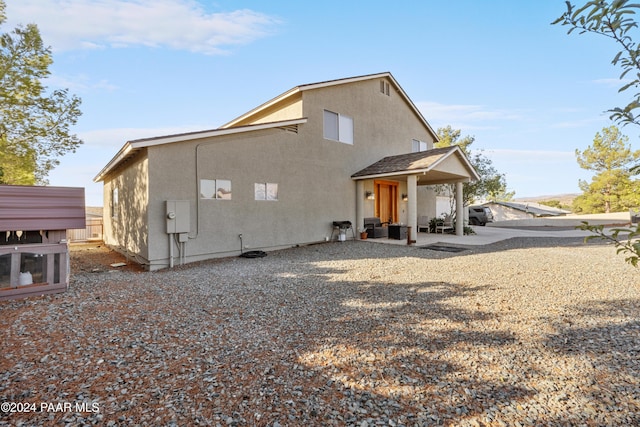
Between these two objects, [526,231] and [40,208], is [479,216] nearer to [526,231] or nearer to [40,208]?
[526,231]

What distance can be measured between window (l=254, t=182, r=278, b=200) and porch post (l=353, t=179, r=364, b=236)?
4.38 meters

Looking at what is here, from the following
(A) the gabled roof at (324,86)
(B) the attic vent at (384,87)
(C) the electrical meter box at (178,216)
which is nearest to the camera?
(C) the electrical meter box at (178,216)

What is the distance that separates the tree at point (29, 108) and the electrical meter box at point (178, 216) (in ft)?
35.3

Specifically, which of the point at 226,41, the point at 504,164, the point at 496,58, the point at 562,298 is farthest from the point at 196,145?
the point at 504,164

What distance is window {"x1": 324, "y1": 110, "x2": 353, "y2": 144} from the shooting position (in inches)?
507

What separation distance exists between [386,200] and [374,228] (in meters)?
2.63

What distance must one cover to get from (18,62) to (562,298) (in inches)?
800

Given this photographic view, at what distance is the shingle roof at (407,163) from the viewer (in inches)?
471

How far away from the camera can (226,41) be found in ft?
35.1

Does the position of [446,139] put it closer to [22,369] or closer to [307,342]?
[307,342]

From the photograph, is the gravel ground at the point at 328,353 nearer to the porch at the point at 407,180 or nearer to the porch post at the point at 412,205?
the porch post at the point at 412,205

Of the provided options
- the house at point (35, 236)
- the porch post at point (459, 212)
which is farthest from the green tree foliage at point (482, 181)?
the house at point (35, 236)

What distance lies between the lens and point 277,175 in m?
10.9

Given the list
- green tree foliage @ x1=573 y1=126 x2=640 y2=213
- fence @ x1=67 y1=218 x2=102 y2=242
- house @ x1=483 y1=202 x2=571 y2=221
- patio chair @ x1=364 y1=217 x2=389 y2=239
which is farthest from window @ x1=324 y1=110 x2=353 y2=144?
house @ x1=483 y1=202 x2=571 y2=221
